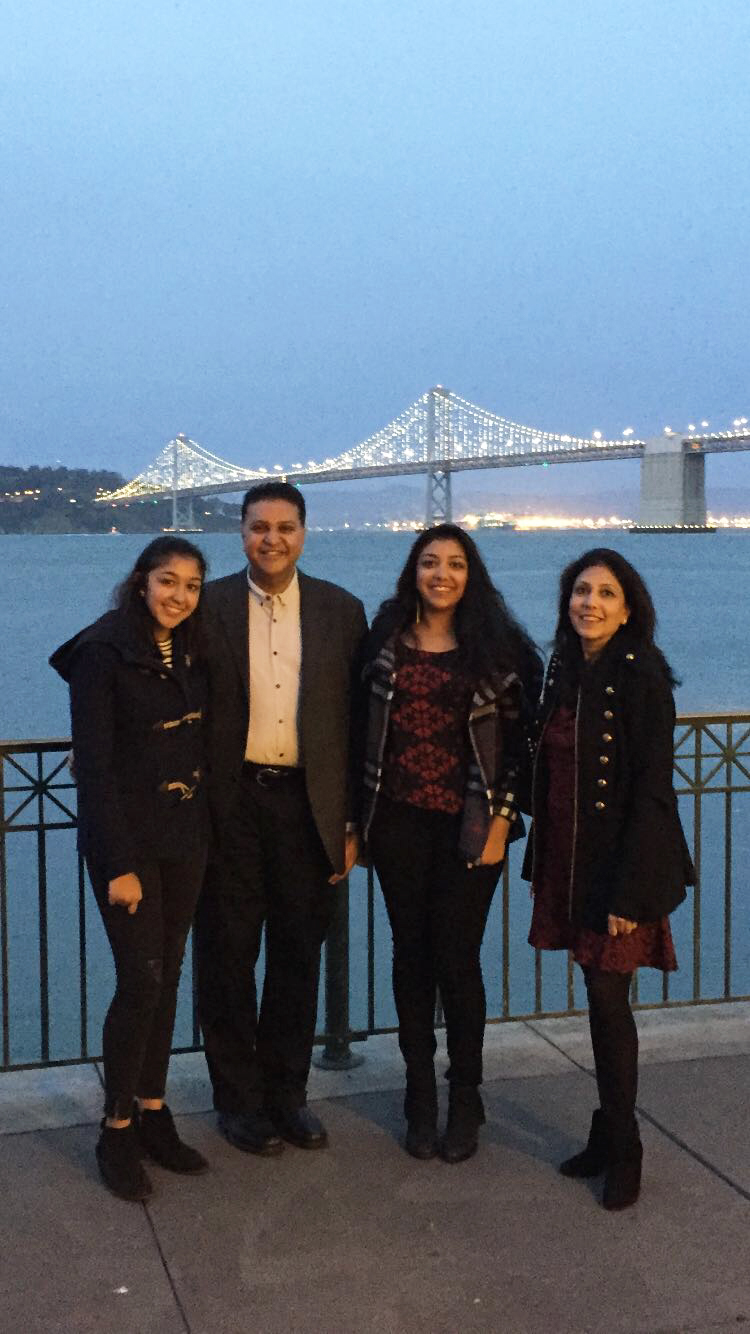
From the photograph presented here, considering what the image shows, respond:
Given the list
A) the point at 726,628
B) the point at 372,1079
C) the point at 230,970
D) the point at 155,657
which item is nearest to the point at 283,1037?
the point at 230,970

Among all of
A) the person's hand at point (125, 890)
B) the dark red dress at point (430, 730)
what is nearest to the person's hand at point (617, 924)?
the dark red dress at point (430, 730)

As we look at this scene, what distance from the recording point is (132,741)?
273 cm

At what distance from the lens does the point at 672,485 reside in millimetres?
44781

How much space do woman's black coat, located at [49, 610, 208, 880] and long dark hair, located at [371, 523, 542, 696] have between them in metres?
0.46

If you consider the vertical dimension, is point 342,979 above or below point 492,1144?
above

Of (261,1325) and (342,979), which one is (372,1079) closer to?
(342,979)

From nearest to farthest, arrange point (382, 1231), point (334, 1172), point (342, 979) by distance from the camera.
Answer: point (382, 1231), point (334, 1172), point (342, 979)

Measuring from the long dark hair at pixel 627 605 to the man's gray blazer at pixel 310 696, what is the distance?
475 mm

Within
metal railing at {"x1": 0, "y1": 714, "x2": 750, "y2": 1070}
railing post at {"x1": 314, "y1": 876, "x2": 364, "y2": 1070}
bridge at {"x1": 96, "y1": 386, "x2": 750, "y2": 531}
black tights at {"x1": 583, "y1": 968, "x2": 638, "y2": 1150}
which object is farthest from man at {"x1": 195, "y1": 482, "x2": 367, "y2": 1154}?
bridge at {"x1": 96, "y1": 386, "x2": 750, "y2": 531}

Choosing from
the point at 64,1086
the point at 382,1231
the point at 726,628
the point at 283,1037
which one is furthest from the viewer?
the point at 726,628

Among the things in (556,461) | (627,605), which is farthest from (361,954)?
(556,461)

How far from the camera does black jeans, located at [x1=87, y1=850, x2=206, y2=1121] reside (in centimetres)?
272

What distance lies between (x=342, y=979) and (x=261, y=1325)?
129 centimetres

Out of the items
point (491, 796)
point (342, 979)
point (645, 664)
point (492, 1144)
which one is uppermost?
point (645, 664)
